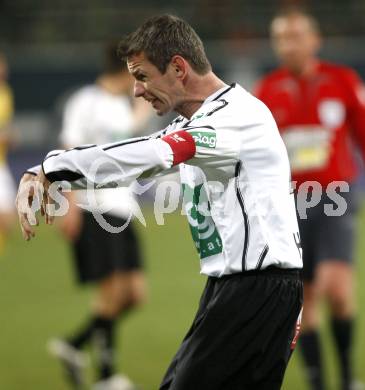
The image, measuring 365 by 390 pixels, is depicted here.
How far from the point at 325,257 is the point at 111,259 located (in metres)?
Answer: 1.33

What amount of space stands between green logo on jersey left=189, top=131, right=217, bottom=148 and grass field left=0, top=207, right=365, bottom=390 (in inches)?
125

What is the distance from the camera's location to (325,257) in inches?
232

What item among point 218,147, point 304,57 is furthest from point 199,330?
point 304,57

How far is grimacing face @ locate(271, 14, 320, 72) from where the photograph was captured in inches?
236

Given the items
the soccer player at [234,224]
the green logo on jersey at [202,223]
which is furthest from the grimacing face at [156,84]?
the green logo on jersey at [202,223]

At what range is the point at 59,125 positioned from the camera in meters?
18.4

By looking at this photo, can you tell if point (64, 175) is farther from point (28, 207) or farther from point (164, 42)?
point (164, 42)

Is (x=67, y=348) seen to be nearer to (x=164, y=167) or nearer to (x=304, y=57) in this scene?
(x=304, y=57)

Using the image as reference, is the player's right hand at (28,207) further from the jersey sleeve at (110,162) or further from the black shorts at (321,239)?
the black shorts at (321,239)

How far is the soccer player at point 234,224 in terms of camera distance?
331 centimetres

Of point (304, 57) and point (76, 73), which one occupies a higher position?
point (76, 73)

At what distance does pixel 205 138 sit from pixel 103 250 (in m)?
3.26

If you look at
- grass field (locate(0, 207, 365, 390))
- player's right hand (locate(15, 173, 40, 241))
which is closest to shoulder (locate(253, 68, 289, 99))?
grass field (locate(0, 207, 365, 390))

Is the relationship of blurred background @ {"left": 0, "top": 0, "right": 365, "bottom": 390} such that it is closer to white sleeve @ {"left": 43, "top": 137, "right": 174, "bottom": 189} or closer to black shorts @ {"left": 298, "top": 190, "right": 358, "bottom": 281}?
black shorts @ {"left": 298, "top": 190, "right": 358, "bottom": 281}
